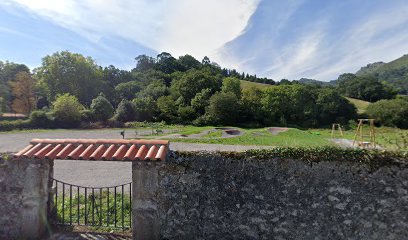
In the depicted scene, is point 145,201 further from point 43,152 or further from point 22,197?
point 22,197

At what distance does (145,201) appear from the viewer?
201 inches

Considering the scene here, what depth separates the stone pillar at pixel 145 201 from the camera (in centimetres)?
509

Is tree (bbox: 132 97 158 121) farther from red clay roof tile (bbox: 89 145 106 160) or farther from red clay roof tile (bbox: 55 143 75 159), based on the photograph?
red clay roof tile (bbox: 89 145 106 160)

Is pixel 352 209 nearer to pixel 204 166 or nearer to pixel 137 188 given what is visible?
pixel 204 166

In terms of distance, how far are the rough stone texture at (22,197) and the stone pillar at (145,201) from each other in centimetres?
194

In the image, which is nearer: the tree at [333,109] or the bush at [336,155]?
the bush at [336,155]

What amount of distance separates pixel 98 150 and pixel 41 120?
3838cm

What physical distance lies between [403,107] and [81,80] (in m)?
67.6

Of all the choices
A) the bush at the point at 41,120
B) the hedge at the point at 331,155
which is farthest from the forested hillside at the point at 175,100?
the hedge at the point at 331,155

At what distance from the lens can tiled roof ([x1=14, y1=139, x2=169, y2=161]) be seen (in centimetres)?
493

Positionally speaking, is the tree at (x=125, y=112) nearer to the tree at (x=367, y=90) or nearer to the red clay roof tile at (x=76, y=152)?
the red clay roof tile at (x=76, y=152)

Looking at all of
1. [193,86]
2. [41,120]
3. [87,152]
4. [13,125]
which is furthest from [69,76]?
[87,152]

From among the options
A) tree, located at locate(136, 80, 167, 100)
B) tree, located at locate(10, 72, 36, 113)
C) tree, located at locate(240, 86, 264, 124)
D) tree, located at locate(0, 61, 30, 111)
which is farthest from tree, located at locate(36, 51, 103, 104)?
tree, located at locate(240, 86, 264, 124)

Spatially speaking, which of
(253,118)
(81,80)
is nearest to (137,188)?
(253,118)
